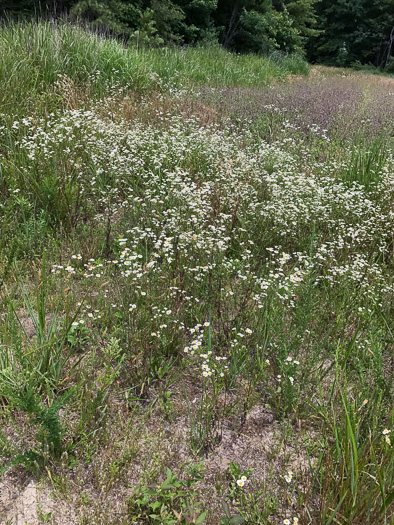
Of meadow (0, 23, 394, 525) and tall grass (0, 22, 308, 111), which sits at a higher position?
tall grass (0, 22, 308, 111)

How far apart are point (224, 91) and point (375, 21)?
3356cm

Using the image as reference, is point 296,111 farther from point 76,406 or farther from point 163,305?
point 76,406

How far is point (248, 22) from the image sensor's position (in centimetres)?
2188

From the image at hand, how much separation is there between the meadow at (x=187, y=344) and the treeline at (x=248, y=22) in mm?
6472

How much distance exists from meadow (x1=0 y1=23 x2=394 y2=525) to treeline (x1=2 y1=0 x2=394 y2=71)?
6.47 meters

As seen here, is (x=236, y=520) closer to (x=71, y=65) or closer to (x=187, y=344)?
(x=187, y=344)

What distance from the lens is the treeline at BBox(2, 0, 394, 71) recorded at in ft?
47.4

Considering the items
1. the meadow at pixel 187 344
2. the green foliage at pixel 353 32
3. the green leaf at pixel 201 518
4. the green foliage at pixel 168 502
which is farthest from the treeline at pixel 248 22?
the green leaf at pixel 201 518

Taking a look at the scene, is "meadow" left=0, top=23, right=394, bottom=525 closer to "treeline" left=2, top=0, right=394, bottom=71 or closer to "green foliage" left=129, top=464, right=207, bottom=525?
"green foliage" left=129, top=464, right=207, bottom=525

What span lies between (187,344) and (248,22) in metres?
24.1

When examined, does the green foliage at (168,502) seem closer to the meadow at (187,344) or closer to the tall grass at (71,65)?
the meadow at (187,344)

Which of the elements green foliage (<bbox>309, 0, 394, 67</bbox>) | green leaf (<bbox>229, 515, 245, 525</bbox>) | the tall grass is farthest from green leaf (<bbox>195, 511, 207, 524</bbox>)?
green foliage (<bbox>309, 0, 394, 67</bbox>)

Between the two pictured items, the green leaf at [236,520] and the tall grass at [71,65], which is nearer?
the green leaf at [236,520]

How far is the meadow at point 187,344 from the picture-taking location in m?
1.82
